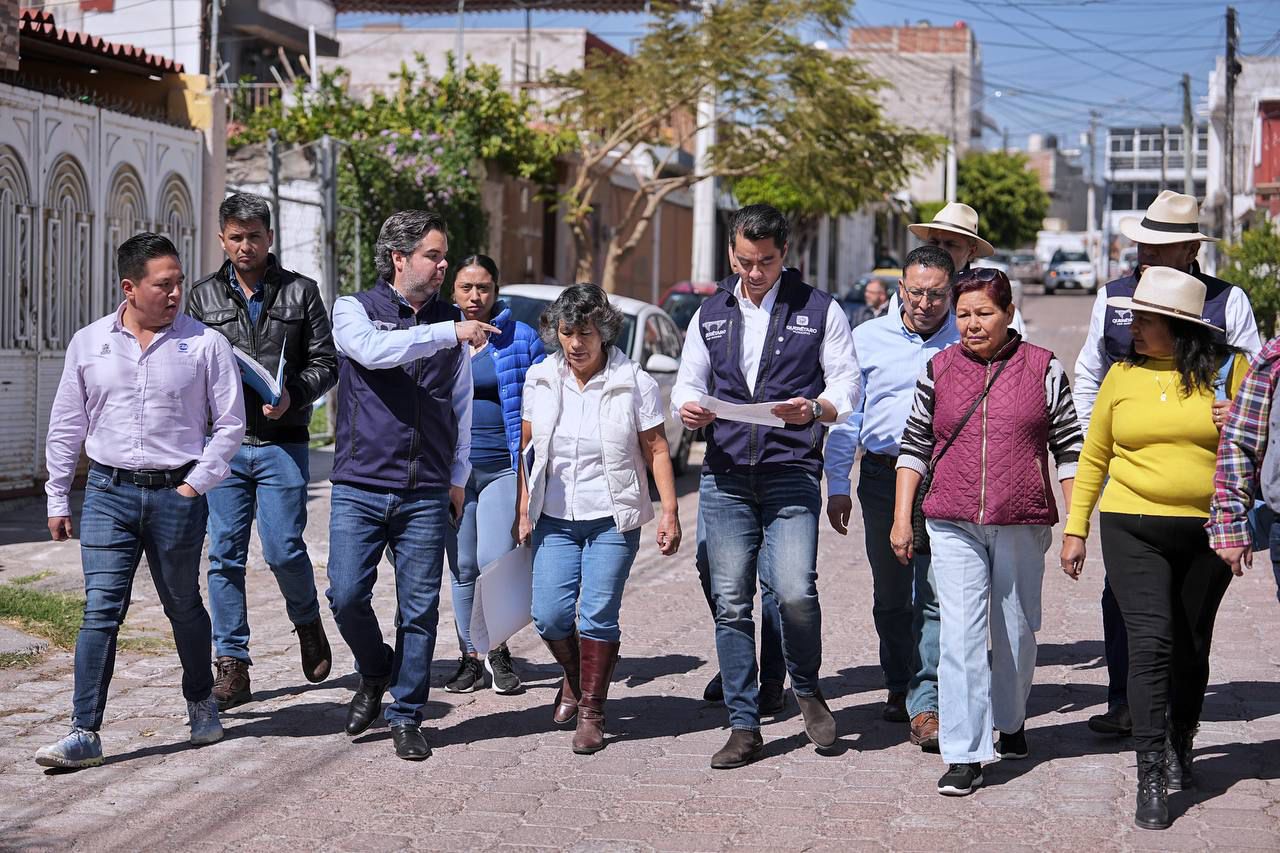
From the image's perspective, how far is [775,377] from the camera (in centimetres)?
643

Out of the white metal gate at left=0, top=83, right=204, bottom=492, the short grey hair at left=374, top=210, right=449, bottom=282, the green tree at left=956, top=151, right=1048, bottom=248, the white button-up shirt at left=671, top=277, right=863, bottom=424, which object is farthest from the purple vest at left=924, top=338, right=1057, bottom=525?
the green tree at left=956, top=151, right=1048, bottom=248

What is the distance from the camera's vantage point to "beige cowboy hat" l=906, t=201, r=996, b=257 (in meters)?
7.20

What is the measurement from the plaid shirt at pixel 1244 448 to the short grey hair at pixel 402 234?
2.88 meters

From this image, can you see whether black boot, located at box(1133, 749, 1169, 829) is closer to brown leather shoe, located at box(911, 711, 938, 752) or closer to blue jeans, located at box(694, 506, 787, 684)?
brown leather shoe, located at box(911, 711, 938, 752)

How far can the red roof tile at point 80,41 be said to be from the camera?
13219 mm

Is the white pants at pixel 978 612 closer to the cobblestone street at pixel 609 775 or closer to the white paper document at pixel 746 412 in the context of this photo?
the cobblestone street at pixel 609 775

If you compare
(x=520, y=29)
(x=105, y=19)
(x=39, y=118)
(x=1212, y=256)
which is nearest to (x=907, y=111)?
(x=1212, y=256)

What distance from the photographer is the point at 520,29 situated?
127 feet

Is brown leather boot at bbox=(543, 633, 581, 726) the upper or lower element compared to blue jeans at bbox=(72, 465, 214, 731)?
lower

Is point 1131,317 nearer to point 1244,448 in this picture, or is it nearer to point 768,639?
point 1244,448

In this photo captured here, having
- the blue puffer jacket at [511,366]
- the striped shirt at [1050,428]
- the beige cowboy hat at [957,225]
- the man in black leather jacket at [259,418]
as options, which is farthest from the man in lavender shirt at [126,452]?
the beige cowboy hat at [957,225]

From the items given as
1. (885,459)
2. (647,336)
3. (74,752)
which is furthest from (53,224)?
(885,459)

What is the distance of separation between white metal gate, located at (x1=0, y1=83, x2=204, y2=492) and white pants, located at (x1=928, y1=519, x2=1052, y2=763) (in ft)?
30.4

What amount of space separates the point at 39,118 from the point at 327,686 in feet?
24.6
